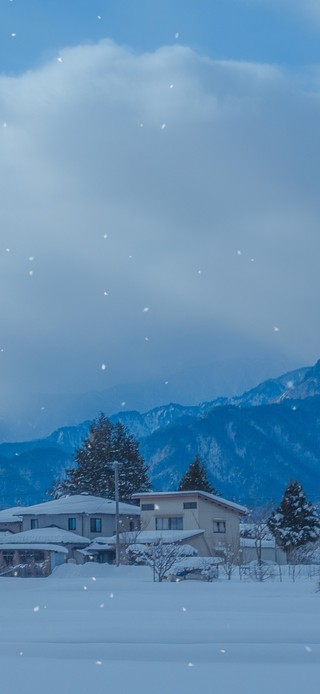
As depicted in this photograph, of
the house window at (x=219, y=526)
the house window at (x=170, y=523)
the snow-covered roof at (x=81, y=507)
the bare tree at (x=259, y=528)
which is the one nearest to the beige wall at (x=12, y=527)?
the snow-covered roof at (x=81, y=507)

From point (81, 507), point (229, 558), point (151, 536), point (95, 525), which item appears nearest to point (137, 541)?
point (151, 536)

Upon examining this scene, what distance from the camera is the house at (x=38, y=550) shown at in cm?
4341

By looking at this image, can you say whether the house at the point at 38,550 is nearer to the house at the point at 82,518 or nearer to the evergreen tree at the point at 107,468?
the house at the point at 82,518

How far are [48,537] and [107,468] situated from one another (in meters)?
18.9

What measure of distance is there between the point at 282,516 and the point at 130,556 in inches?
420

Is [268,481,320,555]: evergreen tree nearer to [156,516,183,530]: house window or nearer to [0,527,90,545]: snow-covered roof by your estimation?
[156,516,183,530]: house window

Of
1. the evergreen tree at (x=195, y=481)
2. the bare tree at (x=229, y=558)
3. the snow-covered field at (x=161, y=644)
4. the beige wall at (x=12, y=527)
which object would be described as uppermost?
the evergreen tree at (x=195, y=481)

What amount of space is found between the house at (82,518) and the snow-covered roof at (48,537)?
166 cm

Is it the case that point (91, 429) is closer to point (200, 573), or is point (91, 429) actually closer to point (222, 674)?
point (200, 573)

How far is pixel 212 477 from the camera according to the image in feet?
600

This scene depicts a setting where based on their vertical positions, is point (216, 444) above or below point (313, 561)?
above

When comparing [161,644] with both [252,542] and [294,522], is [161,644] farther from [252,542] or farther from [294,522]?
[252,542]

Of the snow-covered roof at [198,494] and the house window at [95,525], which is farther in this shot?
the house window at [95,525]

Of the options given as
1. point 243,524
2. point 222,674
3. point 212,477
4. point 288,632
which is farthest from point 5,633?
point 212,477
